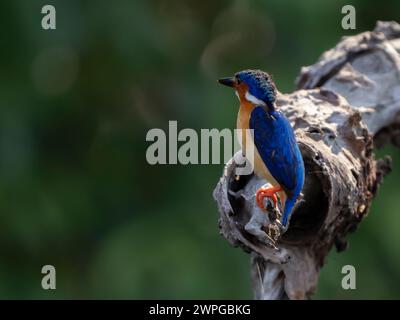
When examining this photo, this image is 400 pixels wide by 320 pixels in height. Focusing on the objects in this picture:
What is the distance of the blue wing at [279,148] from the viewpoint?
324 centimetres

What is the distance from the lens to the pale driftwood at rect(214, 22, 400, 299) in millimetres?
3389

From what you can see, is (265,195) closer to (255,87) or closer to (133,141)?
(255,87)

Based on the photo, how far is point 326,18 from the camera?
6375mm

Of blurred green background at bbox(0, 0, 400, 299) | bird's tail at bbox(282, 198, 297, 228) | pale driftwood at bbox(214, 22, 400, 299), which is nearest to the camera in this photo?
bird's tail at bbox(282, 198, 297, 228)

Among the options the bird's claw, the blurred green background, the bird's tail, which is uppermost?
the blurred green background

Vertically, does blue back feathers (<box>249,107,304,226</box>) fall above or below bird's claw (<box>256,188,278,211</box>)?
above

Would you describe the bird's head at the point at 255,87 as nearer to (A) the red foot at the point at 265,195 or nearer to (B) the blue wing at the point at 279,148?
(B) the blue wing at the point at 279,148

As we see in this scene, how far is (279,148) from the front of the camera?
130 inches

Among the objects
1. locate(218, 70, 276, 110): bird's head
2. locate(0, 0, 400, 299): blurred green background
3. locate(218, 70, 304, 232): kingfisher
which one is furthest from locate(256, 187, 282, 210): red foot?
locate(0, 0, 400, 299): blurred green background

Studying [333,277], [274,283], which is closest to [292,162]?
[274,283]

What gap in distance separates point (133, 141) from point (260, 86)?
12.1 feet

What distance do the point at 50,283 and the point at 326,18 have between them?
2768 mm

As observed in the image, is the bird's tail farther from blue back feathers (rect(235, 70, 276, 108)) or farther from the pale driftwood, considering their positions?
blue back feathers (rect(235, 70, 276, 108))

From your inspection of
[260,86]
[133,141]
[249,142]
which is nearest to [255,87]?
[260,86]
